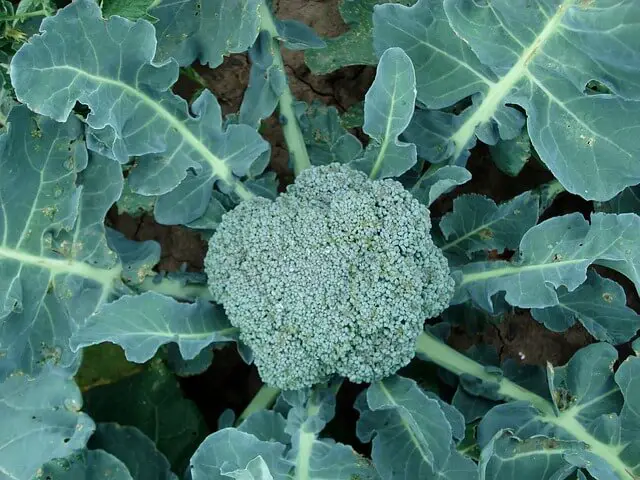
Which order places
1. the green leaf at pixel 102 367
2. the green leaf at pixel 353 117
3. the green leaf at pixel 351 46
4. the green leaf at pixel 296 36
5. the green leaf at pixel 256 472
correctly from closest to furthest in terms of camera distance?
the green leaf at pixel 256 472 → the green leaf at pixel 296 36 → the green leaf at pixel 351 46 → the green leaf at pixel 353 117 → the green leaf at pixel 102 367

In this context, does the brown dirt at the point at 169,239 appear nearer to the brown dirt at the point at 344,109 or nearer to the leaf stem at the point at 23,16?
the brown dirt at the point at 344,109

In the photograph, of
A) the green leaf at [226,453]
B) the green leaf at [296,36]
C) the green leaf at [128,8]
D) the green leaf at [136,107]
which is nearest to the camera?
the green leaf at [136,107]

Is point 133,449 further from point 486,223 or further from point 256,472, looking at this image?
point 486,223

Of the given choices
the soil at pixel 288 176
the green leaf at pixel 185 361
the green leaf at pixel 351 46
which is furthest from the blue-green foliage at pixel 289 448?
the green leaf at pixel 351 46

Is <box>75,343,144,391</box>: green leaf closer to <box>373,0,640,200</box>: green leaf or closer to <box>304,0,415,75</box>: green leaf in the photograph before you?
<box>304,0,415,75</box>: green leaf

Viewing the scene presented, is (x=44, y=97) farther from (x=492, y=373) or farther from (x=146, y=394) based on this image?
(x=492, y=373)

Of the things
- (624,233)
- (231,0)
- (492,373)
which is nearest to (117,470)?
(492,373)

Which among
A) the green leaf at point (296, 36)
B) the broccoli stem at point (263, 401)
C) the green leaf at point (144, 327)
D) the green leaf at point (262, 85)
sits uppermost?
the green leaf at point (296, 36)
